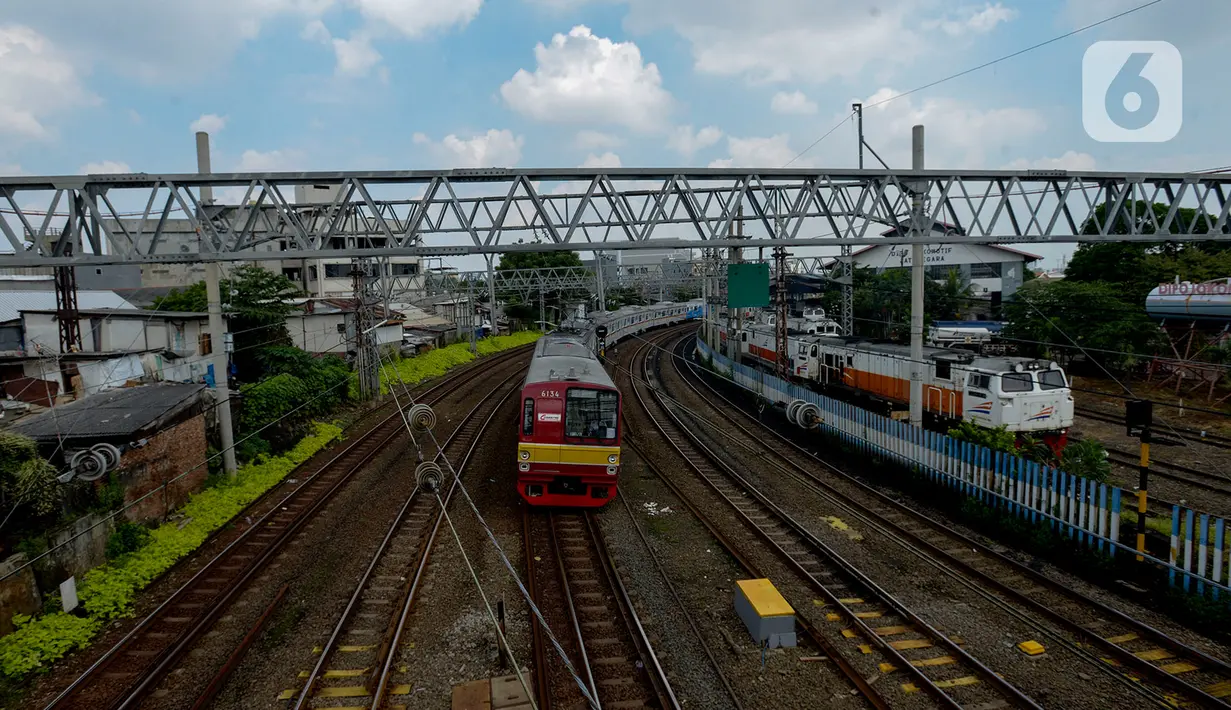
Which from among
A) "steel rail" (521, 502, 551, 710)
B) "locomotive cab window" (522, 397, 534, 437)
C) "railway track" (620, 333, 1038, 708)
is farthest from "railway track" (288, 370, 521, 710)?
"railway track" (620, 333, 1038, 708)

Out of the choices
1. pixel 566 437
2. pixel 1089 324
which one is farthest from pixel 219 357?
pixel 1089 324

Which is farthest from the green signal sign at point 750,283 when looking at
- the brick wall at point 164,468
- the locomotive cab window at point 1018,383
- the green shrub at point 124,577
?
the brick wall at point 164,468

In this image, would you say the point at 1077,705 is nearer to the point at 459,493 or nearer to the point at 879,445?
the point at 879,445

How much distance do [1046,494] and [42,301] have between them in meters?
29.6

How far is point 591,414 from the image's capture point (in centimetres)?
1197

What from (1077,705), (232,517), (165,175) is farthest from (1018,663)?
(165,175)

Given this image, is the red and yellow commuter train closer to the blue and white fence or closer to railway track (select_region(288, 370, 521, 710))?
railway track (select_region(288, 370, 521, 710))

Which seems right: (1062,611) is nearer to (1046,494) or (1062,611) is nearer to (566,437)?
(1046,494)

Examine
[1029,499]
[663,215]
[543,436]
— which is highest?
[663,215]

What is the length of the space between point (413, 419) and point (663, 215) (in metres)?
7.75

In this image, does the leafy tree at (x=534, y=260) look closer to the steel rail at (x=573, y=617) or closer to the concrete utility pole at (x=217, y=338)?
the concrete utility pole at (x=217, y=338)

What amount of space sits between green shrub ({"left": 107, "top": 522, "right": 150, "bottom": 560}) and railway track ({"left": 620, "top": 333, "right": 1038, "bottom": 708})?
1002cm

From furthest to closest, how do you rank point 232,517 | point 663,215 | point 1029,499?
point 663,215 → point 232,517 → point 1029,499

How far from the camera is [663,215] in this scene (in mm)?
13203
